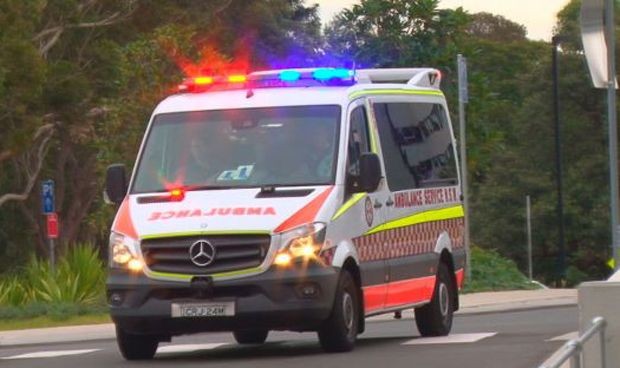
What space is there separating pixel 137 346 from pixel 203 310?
50.9 inches

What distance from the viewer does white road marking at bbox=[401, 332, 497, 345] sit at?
731 inches

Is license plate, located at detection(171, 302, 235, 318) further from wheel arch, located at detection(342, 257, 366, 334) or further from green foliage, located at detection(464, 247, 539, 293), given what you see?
green foliage, located at detection(464, 247, 539, 293)

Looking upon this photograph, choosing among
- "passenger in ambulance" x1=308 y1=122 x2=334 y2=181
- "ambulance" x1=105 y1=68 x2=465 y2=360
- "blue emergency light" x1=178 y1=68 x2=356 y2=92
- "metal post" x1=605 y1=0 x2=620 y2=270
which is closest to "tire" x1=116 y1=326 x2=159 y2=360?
"ambulance" x1=105 y1=68 x2=465 y2=360

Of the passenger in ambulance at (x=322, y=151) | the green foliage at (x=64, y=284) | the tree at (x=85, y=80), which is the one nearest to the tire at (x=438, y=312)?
the passenger in ambulance at (x=322, y=151)

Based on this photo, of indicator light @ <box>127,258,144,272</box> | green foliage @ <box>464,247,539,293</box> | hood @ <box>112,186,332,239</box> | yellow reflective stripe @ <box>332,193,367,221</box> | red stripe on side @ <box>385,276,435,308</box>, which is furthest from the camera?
green foliage @ <box>464,247,539,293</box>

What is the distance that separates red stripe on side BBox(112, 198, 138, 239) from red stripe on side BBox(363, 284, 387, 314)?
2159 mm

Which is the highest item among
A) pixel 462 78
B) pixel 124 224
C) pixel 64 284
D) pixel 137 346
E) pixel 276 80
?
pixel 462 78

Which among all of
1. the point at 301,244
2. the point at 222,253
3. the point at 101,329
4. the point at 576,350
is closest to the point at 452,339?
the point at 301,244

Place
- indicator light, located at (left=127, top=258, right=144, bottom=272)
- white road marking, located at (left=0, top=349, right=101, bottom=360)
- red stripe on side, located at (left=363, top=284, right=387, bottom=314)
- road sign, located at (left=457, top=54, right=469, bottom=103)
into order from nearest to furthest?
indicator light, located at (left=127, top=258, right=144, bottom=272)
red stripe on side, located at (left=363, top=284, right=387, bottom=314)
white road marking, located at (left=0, top=349, right=101, bottom=360)
road sign, located at (left=457, top=54, right=469, bottom=103)

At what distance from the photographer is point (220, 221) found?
53.7 feet

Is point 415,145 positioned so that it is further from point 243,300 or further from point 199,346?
point 243,300

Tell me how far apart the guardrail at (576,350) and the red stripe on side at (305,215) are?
5.32m

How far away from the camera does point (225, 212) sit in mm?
16484

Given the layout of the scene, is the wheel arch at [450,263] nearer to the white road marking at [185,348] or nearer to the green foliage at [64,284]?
the white road marking at [185,348]
